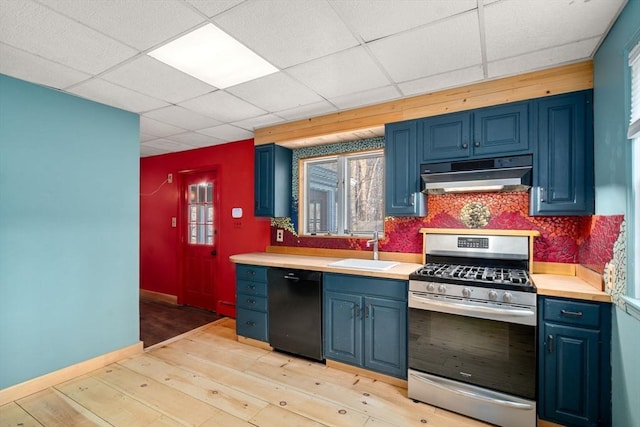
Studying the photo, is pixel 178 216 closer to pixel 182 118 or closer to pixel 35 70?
pixel 182 118

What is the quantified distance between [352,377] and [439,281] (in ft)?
3.87

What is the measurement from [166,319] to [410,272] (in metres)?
3.42

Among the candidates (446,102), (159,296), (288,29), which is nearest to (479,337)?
(446,102)

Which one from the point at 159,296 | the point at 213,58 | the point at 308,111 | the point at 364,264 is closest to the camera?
the point at 213,58

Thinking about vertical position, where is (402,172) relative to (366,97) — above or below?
below

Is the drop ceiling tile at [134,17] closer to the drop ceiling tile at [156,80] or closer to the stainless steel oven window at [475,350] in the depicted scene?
the drop ceiling tile at [156,80]

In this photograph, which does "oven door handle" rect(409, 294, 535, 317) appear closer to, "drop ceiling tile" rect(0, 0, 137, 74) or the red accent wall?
the red accent wall

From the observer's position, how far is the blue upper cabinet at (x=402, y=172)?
2.72 metres

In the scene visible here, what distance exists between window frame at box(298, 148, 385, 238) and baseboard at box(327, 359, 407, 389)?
1.29 m

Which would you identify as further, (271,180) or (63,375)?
(271,180)

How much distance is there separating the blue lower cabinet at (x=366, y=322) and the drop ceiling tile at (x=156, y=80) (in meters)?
2.03

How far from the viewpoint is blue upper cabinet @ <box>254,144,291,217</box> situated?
350 cm

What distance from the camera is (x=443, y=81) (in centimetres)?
243

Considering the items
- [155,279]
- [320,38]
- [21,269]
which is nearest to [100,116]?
[21,269]
